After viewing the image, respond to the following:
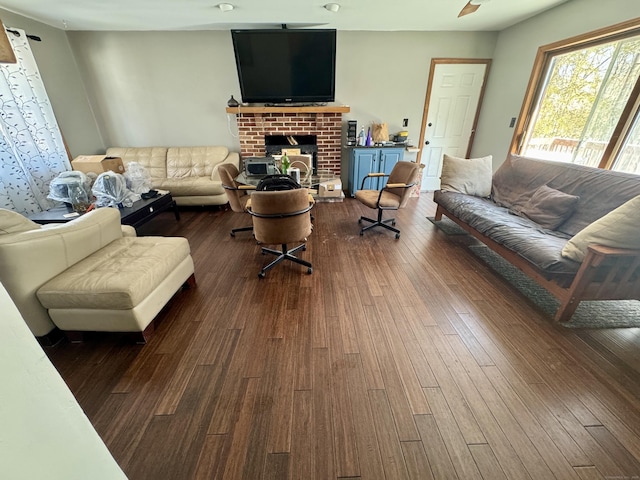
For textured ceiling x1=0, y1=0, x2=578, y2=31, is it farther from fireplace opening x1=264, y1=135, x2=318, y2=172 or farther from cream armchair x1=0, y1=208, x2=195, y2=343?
cream armchair x1=0, y1=208, x2=195, y2=343

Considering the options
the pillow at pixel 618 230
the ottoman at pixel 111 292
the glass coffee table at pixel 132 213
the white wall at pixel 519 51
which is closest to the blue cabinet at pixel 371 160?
the white wall at pixel 519 51

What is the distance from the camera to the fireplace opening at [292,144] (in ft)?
13.6

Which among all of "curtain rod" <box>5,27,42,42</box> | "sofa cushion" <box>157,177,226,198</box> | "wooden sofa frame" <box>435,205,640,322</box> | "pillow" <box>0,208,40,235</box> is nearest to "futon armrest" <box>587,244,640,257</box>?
"wooden sofa frame" <box>435,205,640,322</box>

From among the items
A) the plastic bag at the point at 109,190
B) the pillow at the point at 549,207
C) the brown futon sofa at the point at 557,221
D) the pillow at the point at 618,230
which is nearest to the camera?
the pillow at the point at 618,230

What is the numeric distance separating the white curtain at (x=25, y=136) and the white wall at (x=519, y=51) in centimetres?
629

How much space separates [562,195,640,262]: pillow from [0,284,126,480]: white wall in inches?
98.2

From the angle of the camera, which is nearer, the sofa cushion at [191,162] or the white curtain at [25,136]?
the white curtain at [25,136]

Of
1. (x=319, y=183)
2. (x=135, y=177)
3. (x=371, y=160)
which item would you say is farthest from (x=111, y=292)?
(x=371, y=160)

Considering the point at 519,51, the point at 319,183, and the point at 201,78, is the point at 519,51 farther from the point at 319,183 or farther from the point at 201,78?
the point at 201,78

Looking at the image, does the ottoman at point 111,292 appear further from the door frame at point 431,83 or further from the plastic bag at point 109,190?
the door frame at point 431,83

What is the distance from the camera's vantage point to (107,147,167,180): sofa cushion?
3984 millimetres

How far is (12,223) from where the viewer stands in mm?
1396

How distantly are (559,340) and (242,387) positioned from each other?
1.95 meters

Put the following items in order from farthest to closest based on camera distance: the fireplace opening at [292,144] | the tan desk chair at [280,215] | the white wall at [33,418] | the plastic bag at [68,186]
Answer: the fireplace opening at [292,144] → the plastic bag at [68,186] → the tan desk chair at [280,215] → the white wall at [33,418]
